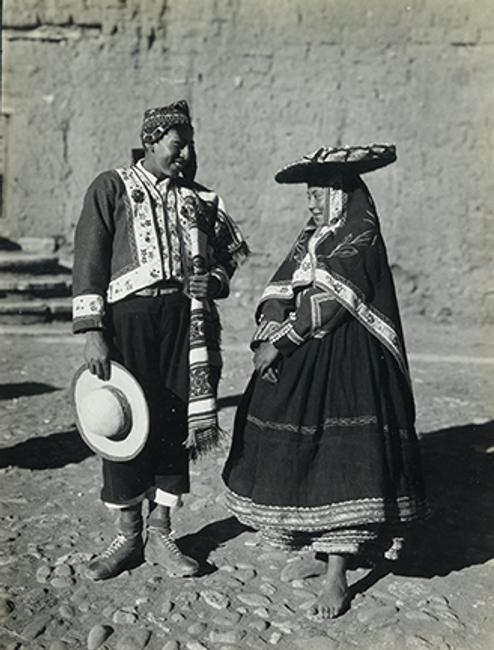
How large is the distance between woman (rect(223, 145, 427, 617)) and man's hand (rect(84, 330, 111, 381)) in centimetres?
66

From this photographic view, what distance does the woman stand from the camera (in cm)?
331

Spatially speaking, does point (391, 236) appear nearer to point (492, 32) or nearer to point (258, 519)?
point (492, 32)

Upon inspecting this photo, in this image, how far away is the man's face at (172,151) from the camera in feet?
11.4

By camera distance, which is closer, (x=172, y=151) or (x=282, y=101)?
(x=172, y=151)

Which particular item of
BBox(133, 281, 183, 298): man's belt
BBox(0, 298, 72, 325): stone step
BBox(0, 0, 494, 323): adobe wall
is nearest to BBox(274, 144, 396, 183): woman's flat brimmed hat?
BBox(133, 281, 183, 298): man's belt

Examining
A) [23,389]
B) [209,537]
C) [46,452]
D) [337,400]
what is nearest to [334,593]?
[337,400]

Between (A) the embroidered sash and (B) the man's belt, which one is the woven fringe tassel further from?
(B) the man's belt

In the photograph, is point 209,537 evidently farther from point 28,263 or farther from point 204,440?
point 28,263

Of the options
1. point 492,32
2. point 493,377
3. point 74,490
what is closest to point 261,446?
point 74,490

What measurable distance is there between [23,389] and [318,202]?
14.4ft

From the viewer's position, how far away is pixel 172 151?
3490 millimetres

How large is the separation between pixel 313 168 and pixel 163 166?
662 millimetres

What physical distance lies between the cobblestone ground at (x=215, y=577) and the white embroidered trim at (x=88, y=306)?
121 cm

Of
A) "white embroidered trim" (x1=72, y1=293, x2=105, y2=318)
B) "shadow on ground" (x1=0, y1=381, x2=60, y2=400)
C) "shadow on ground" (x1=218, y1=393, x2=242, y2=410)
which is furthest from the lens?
"shadow on ground" (x1=0, y1=381, x2=60, y2=400)
